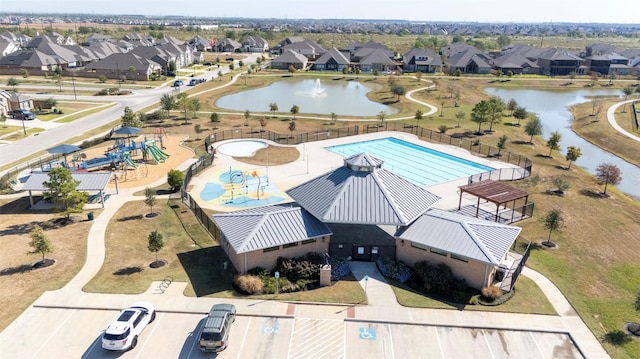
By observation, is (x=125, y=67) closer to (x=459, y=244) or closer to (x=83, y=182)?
(x=83, y=182)

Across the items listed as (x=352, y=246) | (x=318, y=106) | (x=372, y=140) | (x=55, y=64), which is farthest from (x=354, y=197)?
(x=55, y=64)

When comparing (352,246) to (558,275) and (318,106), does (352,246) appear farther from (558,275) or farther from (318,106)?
(318,106)

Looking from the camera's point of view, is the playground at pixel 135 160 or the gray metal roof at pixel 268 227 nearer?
the gray metal roof at pixel 268 227

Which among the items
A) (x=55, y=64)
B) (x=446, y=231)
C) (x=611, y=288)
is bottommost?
(x=611, y=288)

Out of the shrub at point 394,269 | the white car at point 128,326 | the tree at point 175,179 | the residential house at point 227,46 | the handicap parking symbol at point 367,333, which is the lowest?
the handicap parking symbol at point 367,333

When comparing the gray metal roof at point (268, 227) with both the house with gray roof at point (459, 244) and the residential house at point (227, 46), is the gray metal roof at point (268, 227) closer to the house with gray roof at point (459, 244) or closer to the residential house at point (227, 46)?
the house with gray roof at point (459, 244)

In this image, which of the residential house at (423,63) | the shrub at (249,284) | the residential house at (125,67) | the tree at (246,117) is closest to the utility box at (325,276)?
the shrub at (249,284)

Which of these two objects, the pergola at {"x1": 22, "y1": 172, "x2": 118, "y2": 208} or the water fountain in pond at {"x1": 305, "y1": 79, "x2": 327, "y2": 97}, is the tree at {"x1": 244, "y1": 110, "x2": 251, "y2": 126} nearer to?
the water fountain in pond at {"x1": 305, "y1": 79, "x2": 327, "y2": 97}

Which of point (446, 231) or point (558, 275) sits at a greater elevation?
point (446, 231)
